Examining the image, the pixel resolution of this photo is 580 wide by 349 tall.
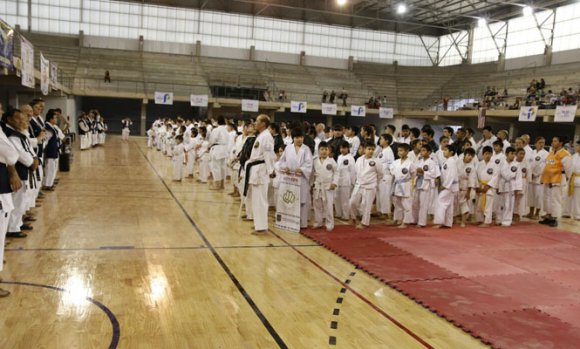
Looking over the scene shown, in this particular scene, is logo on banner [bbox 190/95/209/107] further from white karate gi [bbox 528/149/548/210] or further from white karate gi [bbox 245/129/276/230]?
white karate gi [bbox 245/129/276/230]

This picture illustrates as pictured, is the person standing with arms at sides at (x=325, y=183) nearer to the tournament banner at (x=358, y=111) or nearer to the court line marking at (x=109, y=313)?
the court line marking at (x=109, y=313)

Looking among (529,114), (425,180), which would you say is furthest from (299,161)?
(529,114)

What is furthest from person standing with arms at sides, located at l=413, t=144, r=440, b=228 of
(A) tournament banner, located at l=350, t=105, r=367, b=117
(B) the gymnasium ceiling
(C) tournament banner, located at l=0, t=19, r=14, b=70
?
(B) the gymnasium ceiling

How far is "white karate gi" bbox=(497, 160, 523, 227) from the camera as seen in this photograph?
29.5ft

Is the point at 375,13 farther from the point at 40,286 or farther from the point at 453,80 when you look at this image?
the point at 40,286

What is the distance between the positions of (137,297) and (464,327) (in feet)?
9.61

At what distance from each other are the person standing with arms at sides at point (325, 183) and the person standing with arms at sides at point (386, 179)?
1.20 metres

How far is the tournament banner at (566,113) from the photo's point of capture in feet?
58.5

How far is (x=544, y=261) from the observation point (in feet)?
21.6

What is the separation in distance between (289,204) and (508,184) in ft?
14.6

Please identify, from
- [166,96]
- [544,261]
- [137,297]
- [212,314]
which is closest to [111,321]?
[137,297]

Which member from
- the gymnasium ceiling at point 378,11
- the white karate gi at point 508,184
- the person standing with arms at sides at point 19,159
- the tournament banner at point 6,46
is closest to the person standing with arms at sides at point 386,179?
the white karate gi at point 508,184

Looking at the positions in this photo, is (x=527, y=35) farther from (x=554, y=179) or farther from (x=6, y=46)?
(x=6, y=46)

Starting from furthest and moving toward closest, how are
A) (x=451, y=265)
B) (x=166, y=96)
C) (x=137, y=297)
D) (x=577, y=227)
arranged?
(x=166, y=96) < (x=577, y=227) < (x=451, y=265) < (x=137, y=297)
